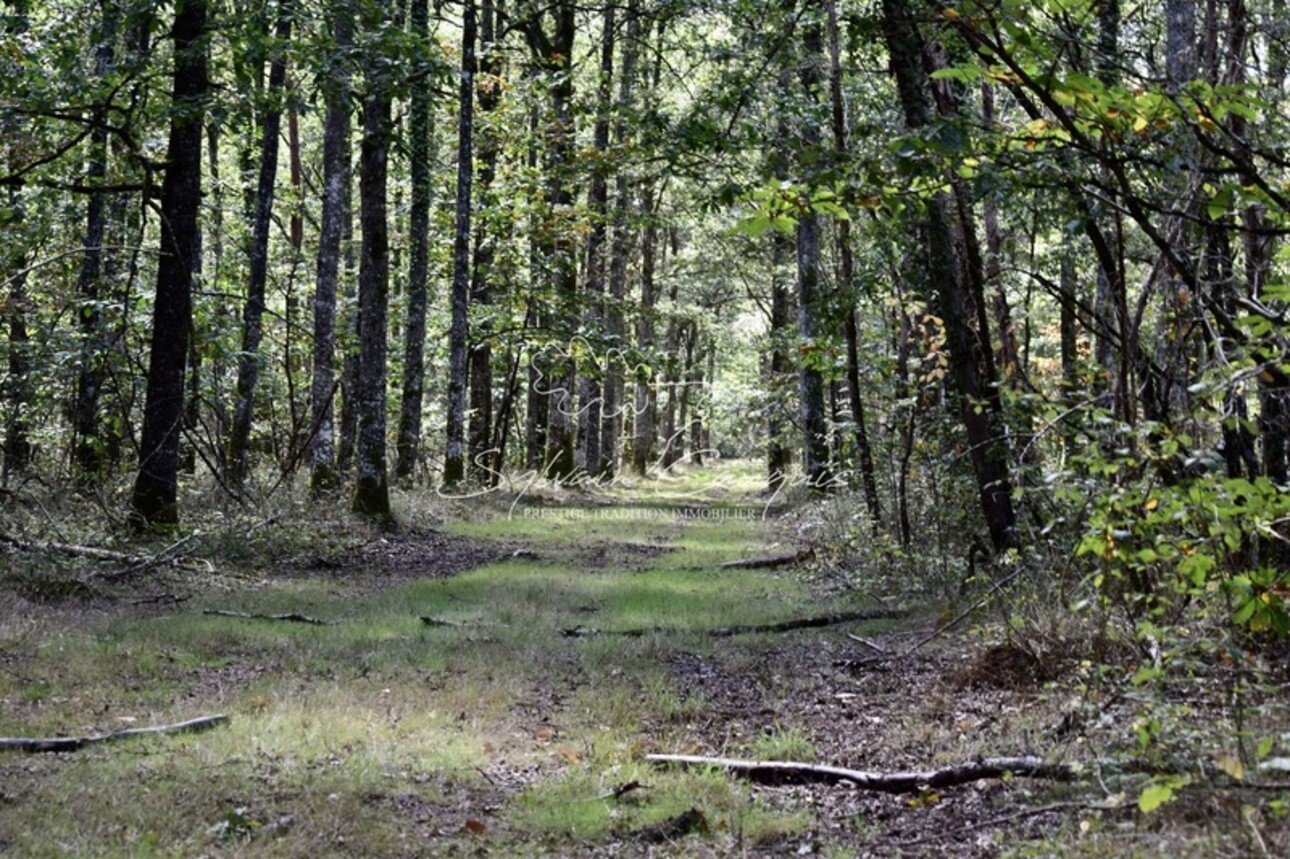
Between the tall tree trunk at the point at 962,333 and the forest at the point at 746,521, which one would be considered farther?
the tall tree trunk at the point at 962,333

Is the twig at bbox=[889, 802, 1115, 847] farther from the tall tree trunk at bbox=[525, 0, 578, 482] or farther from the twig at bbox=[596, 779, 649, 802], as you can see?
the tall tree trunk at bbox=[525, 0, 578, 482]

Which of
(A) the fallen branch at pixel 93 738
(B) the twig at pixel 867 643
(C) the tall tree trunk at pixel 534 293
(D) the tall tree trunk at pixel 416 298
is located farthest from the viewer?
(C) the tall tree trunk at pixel 534 293

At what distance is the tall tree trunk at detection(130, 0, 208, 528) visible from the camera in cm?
1237

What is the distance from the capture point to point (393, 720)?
260 inches

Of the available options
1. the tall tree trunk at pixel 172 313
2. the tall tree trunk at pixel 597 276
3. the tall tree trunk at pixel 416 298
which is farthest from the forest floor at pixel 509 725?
the tall tree trunk at pixel 597 276

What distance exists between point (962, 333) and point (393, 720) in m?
6.27

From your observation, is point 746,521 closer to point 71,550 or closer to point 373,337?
point 373,337

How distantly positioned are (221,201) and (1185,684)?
2332cm

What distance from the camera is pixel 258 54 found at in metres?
11.4

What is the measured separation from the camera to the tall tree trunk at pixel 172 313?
12.4 m

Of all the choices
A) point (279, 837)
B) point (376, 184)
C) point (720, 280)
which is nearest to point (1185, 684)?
point (279, 837)

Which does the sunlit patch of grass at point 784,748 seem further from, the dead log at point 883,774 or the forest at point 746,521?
the dead log at point 883,774

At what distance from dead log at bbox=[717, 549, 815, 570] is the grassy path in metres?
2.24

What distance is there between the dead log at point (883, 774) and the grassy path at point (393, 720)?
203 mm
